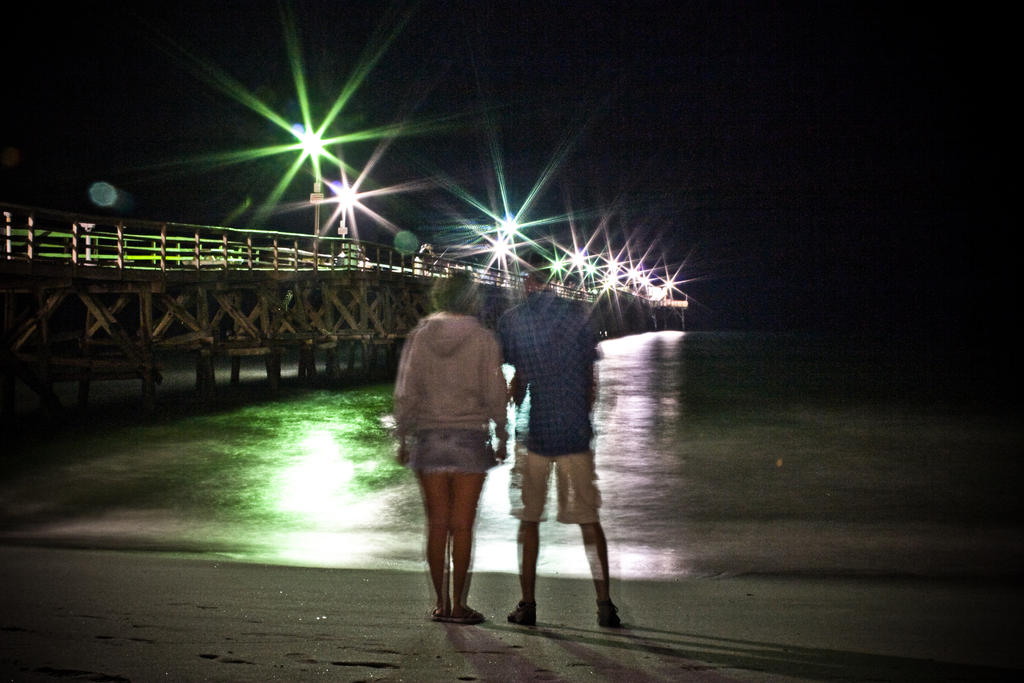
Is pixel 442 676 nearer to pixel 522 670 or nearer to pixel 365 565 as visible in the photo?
pixel 522 670

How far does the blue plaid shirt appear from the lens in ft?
14.4

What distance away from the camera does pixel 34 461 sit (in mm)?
11977

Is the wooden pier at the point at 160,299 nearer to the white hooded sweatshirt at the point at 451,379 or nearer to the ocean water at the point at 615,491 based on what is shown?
the ocean water at the point at 615,491

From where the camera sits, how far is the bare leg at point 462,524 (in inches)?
170

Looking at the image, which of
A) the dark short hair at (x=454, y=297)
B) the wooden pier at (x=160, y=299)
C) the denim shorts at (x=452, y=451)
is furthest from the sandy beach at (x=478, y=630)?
the wooden pier at (x=160, y=299)

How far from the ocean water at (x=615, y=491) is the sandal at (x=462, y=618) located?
1.61 m

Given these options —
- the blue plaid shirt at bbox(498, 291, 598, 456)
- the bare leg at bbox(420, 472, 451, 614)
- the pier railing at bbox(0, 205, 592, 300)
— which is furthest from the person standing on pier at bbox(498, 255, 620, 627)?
the pier railing at bbox(0, 205, 592, 300)

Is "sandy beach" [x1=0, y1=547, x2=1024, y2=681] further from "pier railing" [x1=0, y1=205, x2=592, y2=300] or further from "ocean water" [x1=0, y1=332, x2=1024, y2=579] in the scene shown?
"pier railing" [x1=0, y1=205, x2=592, y2=300]

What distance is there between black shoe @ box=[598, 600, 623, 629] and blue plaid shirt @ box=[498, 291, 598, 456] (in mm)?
717

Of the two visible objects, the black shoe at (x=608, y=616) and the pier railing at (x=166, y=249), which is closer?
the black shoe at (x=608, y=616)

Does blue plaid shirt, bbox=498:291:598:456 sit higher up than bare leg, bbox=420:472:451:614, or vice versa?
blue plaid shirt, bbox=498:291:598:456

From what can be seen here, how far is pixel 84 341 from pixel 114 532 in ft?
46.8

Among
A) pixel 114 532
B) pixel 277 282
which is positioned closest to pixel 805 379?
pixel 277 282

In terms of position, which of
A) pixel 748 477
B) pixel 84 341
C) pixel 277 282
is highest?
pixel 277 282
